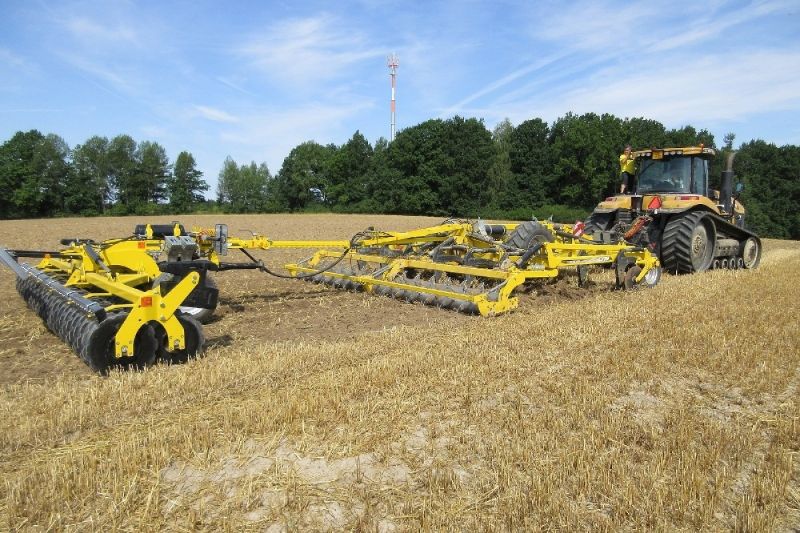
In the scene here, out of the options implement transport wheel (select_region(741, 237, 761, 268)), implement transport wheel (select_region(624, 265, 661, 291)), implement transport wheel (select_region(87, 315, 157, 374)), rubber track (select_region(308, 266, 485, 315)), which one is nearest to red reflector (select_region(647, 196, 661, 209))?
implement transport wheel (select_region(624, 265, 661, 291))

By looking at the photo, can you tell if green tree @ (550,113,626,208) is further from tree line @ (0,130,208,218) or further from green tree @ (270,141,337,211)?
tree line @ (0,130,208,218)

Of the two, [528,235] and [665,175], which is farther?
[665,175]

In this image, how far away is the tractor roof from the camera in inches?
428

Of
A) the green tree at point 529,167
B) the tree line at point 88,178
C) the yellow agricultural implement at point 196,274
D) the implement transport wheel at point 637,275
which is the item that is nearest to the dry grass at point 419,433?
the yellow agricultural implement at point 196,274

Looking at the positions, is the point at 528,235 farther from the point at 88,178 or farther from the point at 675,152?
the point at 88,178

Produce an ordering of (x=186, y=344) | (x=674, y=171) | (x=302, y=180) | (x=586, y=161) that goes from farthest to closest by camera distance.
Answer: (x=302, y=180)
(x=586, y=161)
(x=674, y=171)
(x=186, y=344)

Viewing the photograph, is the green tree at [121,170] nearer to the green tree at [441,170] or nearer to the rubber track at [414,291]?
the green tree at [441,170]

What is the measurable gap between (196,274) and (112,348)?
34.4 inches

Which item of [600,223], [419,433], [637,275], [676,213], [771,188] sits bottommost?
[419,433]

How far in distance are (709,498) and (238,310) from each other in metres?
5.86

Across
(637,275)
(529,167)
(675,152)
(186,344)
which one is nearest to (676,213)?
(675,152)

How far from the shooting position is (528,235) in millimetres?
9016

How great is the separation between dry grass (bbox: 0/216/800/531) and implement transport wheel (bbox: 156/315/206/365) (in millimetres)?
120

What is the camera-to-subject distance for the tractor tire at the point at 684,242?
407 inches
